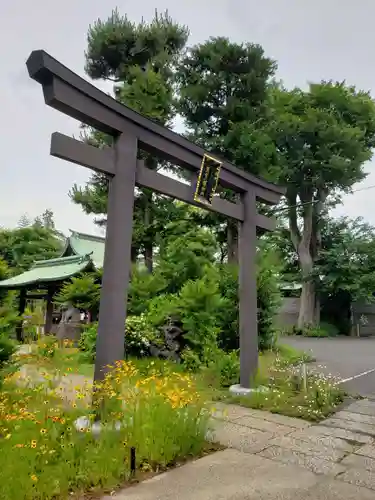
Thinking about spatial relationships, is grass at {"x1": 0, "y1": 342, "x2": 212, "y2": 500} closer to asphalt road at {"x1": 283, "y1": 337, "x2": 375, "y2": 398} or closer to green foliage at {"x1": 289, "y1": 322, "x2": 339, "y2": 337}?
asphalt road at {"x1": 283, "y1": 337, "x2": 375, "y2": 398}

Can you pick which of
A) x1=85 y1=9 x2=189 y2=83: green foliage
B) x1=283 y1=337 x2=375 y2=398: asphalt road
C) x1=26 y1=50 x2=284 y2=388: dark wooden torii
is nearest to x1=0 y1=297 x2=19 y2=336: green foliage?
x1=26 y1=50 x2=284 y2=388: dark wooden torii

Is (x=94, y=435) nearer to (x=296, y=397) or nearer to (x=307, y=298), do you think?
(x=296, y=397)

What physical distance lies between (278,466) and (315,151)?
62.9ft

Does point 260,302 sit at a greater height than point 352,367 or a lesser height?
greater

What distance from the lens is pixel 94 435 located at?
322 centimetres

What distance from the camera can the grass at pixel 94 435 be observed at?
2566 millimetres

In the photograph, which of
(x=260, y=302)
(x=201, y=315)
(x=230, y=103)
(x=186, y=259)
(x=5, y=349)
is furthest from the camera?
(x=230, y=103)

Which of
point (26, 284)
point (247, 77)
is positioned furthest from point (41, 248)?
point (247, 77)

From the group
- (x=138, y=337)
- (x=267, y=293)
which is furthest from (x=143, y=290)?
(x=267, y=293)

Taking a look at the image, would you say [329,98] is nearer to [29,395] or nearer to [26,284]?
[26,284]

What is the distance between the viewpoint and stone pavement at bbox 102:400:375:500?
264 centimetres

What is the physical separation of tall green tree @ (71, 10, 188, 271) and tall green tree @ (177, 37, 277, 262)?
3.40ft

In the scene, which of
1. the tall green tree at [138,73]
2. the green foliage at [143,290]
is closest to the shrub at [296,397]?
the green foliage at [143,290]

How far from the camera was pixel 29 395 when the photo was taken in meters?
3.46
